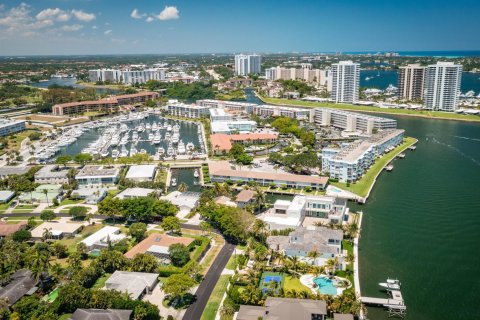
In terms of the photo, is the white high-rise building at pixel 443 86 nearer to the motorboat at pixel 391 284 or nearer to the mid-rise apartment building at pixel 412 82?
the mid-rise apartment building at pixel 412 82

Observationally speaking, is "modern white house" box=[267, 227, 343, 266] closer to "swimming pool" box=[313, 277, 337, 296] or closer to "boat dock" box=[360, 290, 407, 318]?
"swimming pool" box=[313, 277, 337, 296]

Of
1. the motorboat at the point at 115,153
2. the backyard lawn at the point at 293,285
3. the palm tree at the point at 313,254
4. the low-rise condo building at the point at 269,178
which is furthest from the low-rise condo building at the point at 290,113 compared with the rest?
the backyard lawn at the point at 293,285

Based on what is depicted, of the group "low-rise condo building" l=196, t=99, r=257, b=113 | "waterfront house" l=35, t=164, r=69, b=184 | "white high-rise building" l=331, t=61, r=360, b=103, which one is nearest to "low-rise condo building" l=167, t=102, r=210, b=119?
"low-rise condo building" l=196, t=99, r=257, b=113

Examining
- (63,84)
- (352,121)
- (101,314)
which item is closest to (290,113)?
(352,121)

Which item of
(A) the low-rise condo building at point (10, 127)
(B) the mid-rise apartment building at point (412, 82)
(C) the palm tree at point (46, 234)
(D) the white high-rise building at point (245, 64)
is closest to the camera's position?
(C) the palm tree at point (46, 234)

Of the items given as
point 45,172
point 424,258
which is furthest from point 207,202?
point 45,172

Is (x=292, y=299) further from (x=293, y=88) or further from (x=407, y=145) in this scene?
(x=293, y=88)
